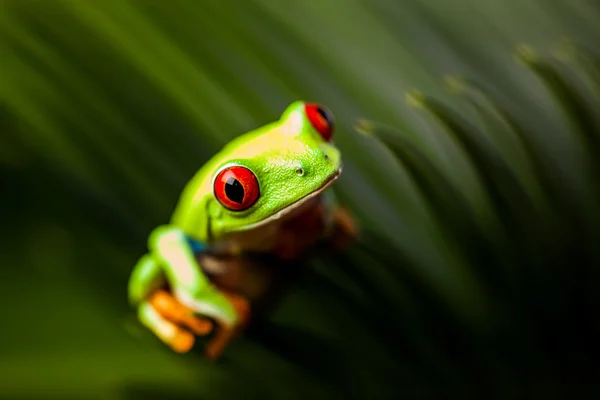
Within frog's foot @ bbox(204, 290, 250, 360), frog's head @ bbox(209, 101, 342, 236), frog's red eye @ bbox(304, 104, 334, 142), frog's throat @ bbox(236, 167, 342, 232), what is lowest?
frog's foot @ bbox(204, 290, 250, 360)

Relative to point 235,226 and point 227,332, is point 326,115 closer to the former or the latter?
point 235,226

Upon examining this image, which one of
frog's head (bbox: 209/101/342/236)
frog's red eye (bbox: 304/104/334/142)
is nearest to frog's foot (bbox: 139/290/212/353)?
frog's head (bbox: 209/101/342/236)

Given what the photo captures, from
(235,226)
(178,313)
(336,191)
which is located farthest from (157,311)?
(336,191)

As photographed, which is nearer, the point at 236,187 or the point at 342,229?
the point at 236,187

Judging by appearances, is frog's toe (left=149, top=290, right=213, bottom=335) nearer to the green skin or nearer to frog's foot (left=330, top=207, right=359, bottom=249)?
the green skin

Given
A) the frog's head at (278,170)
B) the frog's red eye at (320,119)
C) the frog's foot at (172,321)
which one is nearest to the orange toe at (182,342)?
the frog's foot at (172,321)

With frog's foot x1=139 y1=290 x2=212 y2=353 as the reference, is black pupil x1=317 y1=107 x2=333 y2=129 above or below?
above

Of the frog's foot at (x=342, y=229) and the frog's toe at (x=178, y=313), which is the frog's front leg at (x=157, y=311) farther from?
the frog's foot at (x=342, y=229)
